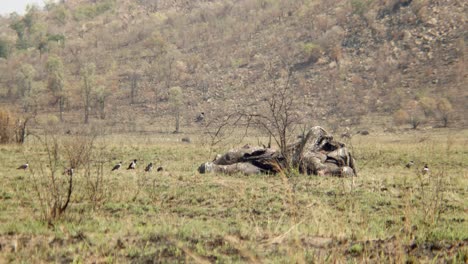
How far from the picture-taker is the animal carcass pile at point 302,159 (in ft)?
38.9

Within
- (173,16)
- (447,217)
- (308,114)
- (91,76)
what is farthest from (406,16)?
(447,217)

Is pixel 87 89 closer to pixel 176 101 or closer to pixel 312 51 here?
pixel 176 101

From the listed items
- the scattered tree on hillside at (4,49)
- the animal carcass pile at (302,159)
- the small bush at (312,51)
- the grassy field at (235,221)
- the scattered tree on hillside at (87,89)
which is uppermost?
the scattered tree on hillside at (4,49)

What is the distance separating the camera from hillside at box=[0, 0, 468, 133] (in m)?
43.3

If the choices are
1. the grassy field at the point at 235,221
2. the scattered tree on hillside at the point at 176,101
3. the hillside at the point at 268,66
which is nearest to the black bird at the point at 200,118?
the hillside at the point at 268,66

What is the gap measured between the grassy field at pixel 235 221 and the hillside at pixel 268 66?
27.4 m

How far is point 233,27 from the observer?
66.4 metres

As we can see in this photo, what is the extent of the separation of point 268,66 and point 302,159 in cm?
4182

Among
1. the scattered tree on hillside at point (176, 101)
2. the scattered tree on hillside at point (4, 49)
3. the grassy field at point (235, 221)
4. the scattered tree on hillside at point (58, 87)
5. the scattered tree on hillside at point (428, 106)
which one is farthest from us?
the scattered tree on hillside at point (4, 49)

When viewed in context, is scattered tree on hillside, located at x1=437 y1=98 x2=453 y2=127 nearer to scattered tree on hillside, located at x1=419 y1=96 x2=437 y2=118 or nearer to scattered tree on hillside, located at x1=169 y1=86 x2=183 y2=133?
scattered tree on hillside, located at x1=419 y1=96 x2=437 y2=118

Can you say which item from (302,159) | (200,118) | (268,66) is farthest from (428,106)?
(302,159)

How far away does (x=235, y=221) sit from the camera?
686 cm

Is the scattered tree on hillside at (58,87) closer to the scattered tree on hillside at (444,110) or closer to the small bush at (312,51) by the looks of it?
the small bush at (312,51)

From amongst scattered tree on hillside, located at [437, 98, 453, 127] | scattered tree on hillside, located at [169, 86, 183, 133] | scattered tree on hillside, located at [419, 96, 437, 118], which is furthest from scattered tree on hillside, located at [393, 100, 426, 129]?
scattered tree on hillside, located at [169, 86, 183, 133]
